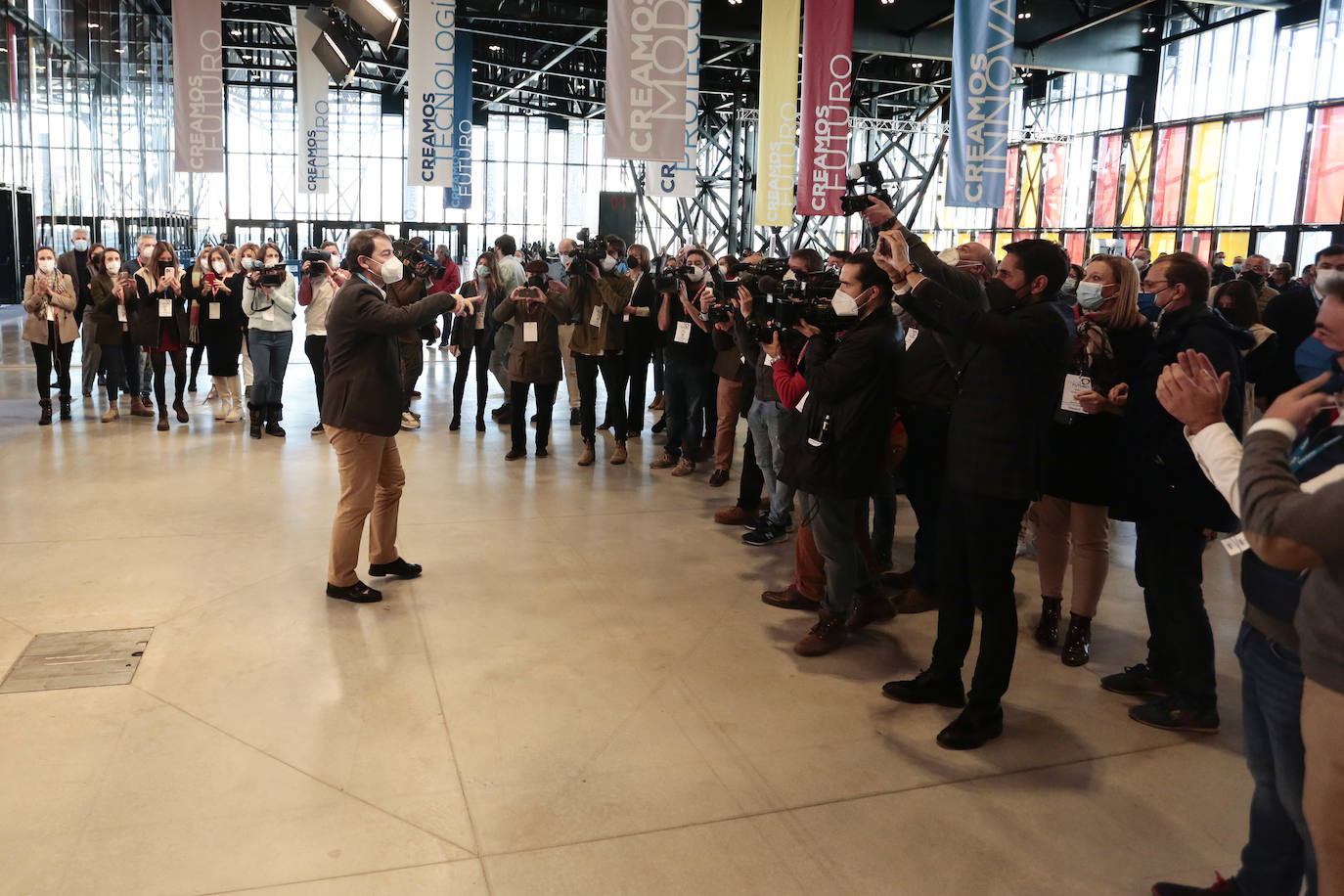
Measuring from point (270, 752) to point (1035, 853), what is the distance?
2.32m

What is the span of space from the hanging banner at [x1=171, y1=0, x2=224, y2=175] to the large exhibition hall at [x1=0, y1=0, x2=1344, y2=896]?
3.95 m

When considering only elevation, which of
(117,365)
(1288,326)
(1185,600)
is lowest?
(1185,600)

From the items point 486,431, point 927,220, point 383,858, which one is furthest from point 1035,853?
point 927,220

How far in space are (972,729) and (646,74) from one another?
6.31 metres

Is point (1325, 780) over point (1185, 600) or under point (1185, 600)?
over

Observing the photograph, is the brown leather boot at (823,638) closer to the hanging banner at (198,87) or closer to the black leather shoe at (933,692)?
the black leather shoe at (933,692)

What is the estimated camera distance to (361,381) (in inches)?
174

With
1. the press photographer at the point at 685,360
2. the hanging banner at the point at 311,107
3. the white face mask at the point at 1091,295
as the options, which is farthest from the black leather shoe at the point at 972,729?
the hanging banner at the point at 311,107

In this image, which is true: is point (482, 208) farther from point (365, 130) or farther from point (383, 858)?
point (383, 858)

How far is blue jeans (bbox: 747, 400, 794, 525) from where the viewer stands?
5.63 meters

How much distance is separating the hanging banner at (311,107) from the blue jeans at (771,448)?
14.5 metres

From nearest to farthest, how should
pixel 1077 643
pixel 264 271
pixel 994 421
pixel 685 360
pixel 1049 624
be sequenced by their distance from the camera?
pixel 994 421
pixel 1077 643
pixel 1049 624
pixel 685 360
pixel 264 271

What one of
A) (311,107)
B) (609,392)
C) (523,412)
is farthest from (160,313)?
(311,107)

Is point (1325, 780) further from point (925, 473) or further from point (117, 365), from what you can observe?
point (117, 365)
